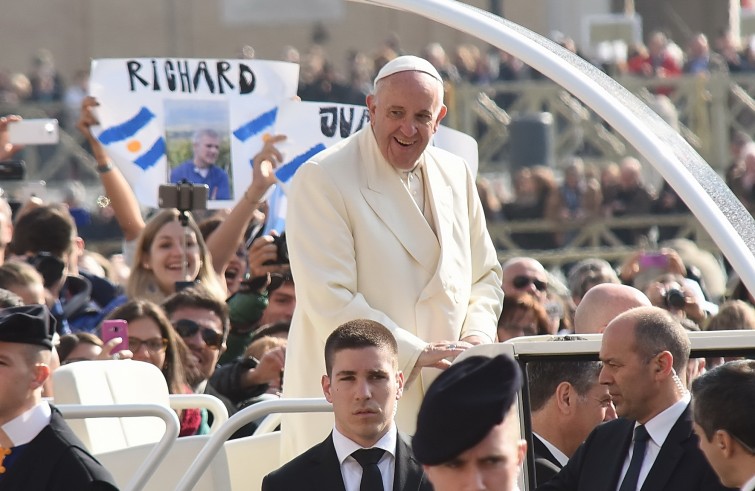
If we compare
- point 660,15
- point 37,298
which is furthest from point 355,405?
point 660,15

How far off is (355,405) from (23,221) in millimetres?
3761

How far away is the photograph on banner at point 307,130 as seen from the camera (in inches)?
366

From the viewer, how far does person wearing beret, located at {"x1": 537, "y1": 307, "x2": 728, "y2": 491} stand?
4.72 m

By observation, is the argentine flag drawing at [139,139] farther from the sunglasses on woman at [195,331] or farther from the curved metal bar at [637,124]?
the curved metal bar at [637,124]

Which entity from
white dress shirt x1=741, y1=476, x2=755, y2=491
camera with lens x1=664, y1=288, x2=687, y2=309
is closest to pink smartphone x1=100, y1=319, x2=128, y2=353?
camera with lens x1=664, y1=288, x2=687, y2=309

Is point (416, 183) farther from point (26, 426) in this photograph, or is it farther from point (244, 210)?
point (244, 210)

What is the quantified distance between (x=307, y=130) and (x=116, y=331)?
2.72 meters

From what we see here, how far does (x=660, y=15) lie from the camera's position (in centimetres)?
3762

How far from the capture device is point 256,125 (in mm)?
9812

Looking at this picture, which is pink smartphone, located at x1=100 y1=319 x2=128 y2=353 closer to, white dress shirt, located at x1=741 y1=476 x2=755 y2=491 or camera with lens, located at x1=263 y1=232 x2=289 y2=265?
camera with lens, located at x1=263 y1=232 x2=289 y2=265

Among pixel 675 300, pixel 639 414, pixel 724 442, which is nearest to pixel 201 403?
pixel 639 414

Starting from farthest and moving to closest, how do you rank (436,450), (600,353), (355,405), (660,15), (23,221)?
1. (660,15)
2. (23,221)
3. (355,405)
4. (600,353)
5. (436,450)

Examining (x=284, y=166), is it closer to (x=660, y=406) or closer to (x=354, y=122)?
(x=354, y=122)

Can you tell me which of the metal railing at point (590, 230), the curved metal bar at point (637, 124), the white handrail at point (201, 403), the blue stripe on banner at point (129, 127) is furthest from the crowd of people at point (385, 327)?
the metal railing at point (590, 230)
